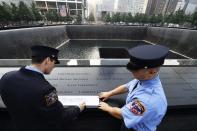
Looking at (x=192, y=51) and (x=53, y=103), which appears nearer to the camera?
(x=53, y=103)

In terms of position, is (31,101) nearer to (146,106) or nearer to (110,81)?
(146,106)

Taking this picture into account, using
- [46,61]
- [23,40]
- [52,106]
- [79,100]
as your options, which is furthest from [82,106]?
[23,40]

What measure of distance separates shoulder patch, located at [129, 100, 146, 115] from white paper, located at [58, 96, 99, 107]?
2.62ft

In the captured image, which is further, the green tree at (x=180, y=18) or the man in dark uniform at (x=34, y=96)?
the green tree at (x=180, y=18)

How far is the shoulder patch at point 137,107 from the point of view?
139 centimetres

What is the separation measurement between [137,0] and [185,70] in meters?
131

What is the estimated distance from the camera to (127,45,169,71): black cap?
4.53 ft

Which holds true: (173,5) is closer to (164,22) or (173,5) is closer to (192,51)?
(164,22)

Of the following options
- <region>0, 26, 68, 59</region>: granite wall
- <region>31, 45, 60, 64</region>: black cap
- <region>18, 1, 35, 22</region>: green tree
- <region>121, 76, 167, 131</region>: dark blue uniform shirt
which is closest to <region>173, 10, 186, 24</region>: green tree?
<region>0, 26, 68, 59</region>: granite wall

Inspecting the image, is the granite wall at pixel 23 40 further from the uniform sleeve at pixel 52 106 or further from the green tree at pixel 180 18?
the green tree at pixel 180 18

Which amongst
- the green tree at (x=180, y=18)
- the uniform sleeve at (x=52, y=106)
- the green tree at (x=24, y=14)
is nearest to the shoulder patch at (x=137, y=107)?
the uniform sleeve at (x=52, y=106)

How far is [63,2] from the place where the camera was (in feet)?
192

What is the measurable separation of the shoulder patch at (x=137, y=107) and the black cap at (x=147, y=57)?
298 mm

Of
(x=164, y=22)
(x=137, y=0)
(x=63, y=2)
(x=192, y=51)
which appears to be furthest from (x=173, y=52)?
(x=137, y=0)
